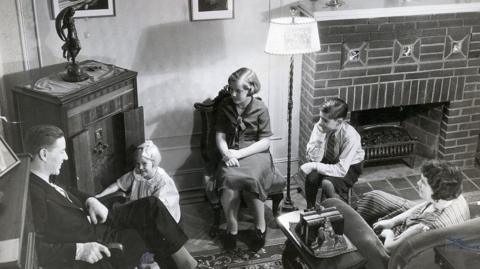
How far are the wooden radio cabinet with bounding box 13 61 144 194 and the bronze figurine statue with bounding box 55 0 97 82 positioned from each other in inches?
2.3

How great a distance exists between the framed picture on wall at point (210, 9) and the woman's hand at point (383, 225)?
1.92 m

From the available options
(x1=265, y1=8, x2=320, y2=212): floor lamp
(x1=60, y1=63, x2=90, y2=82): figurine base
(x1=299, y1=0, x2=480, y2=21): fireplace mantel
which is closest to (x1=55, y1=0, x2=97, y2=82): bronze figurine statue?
(x1=60, y1=63, x2=90, y2=82): figurine base

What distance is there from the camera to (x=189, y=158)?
16.6 ft

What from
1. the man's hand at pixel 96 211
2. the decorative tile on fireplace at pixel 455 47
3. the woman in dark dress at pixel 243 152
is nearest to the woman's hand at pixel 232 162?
the woman in dark dress at pixel 243 152

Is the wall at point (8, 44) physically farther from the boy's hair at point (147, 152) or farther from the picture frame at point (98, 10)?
the boy's hair at point (147, 152)

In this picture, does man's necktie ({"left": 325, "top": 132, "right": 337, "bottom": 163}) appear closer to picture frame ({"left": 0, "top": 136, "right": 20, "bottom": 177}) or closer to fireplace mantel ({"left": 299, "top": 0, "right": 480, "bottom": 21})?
fireplace mantel ({"left": 299, "top": 0, "right": 480, "bottom": 21})

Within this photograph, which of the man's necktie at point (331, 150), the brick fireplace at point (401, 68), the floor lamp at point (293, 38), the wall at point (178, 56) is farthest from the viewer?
the brick fireplace at point (401, 68)

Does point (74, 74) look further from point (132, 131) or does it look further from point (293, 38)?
point (293, 38)

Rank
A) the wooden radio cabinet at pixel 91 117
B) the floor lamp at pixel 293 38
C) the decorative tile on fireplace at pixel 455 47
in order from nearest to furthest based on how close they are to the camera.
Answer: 1. the wooden radio cabinet at pixel 91 117
2. the floor lamp at pixel 293 38
3. the decorative tile on fireplace at pixel 455 47

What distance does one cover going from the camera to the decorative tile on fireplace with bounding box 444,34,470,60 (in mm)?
4945

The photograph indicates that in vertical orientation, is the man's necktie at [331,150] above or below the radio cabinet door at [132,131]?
below

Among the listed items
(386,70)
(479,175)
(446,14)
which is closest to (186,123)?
(386,70)

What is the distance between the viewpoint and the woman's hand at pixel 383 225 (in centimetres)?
368

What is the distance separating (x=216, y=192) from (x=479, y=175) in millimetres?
2445
